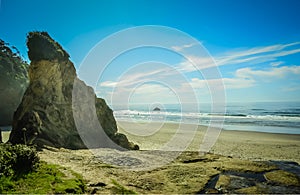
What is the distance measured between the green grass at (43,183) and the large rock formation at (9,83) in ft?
Result: 85.3

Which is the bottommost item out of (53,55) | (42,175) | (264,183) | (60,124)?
(264,183)

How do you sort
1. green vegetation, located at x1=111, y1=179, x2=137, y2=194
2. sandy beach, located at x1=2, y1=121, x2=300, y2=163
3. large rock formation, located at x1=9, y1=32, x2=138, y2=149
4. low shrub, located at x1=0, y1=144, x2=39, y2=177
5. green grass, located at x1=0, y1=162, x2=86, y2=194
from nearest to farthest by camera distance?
1. green grass, located at x1=0, y1=162, x2=86, y2=194
2. green vegetation, located at x1=111, y1=179, x2=137, y2=194
3. low shrub, located at x1=0, y1=144, x2=39, y2=177
4. large rock formation, located at x1=9, y1=32, x2=138, y2=149
5. sandy beach, located at x1=2, y1=121, x2=300, y2=163

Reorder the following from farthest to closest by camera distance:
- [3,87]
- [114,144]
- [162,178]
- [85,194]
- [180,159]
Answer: [3,87]
[114,144]
[180,159]
[162,178]
[85,194]

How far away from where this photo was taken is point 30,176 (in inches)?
238

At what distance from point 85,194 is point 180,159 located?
17.8 feet

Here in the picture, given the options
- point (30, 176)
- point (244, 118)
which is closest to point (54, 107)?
point (30, 176)

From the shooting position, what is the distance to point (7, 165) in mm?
5980

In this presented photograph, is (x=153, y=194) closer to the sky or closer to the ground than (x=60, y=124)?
closer to the ground

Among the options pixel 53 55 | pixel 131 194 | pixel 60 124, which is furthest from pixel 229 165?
pixel 53 55

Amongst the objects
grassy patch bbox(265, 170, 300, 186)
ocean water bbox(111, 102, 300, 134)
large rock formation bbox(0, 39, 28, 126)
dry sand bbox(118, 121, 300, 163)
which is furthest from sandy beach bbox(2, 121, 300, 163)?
large rock formation bbox(0, 39, 28, 126)

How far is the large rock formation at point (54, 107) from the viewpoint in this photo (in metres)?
11.4

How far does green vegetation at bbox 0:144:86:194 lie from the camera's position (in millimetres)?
5371

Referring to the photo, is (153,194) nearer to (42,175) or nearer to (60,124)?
(42,175)

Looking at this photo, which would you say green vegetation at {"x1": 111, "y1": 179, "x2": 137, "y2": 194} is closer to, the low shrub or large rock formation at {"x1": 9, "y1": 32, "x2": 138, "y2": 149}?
the low shrub
